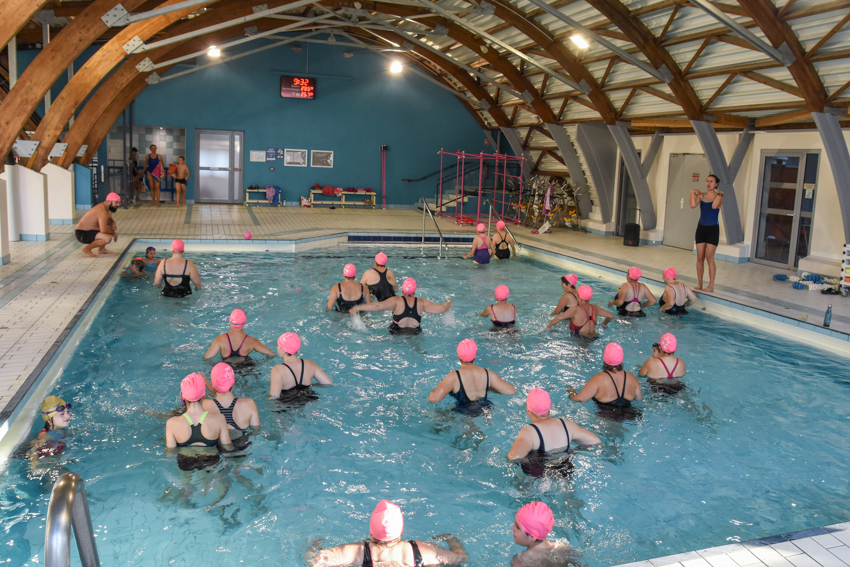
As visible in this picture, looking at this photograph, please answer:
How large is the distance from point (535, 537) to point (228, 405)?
256cm

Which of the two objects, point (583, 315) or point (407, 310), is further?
point (583, 315)

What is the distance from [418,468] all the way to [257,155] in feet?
62.7

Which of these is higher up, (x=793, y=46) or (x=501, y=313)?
(x=793, y=46)

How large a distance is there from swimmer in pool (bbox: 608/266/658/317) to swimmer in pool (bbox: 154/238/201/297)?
6.21 metres

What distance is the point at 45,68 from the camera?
10.6m

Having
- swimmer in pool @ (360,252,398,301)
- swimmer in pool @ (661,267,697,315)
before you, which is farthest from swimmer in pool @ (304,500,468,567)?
swimmer in pool @ (661,267,697,315)

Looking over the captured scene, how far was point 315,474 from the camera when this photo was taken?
4953 mm

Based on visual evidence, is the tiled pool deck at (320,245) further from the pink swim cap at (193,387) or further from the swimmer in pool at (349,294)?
the swimmer in pool at (349,294)

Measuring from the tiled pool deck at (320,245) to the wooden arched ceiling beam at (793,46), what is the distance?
10.1ft

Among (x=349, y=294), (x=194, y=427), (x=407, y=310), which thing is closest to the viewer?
(x=194, y=427)

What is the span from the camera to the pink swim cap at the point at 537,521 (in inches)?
135

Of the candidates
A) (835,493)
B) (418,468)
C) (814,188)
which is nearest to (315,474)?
(418,468)

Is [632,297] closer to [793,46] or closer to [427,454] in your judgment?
[793,46]

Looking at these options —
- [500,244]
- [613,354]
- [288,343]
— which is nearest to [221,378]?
[288,343]
